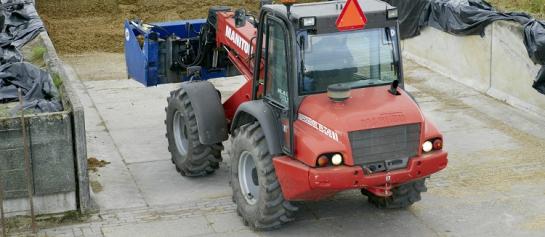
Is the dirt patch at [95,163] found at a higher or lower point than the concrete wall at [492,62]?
lower

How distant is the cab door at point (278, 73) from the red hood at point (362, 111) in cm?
25

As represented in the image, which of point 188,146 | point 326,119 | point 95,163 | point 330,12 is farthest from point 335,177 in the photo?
point 95,163

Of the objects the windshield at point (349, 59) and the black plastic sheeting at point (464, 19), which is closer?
the windshield at point (349, 59)

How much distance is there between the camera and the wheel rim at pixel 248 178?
10430mm

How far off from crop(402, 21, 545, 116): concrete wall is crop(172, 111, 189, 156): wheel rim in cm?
620

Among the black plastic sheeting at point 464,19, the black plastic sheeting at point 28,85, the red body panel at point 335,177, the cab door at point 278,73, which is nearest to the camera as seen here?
the red body panel at point 335,177

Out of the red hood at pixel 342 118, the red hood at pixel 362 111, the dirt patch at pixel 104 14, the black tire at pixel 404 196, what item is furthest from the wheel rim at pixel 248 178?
the dirt patch at pixel 104 14

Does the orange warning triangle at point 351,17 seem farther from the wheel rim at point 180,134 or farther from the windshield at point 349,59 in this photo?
the wheel rim at point 180,134

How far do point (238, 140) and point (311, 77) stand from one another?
46.8 inches

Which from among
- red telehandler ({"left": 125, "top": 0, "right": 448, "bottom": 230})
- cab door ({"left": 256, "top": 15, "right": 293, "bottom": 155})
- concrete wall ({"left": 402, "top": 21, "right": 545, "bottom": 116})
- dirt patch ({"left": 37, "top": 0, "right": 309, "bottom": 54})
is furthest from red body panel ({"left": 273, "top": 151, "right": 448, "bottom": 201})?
dirt patch ({"left": 37, "top": 0, "right": 309, "bottom": 54})

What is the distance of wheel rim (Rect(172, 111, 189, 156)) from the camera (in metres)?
12.2

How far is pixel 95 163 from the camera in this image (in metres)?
12.6

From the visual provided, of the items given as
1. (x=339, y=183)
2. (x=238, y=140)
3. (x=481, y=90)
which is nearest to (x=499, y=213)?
(x=339, y=183)

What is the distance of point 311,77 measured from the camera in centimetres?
980
